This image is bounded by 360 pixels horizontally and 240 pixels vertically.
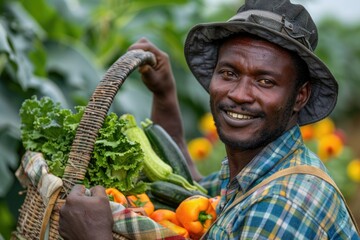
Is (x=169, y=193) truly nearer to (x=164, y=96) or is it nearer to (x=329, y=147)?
(x=164, y=96)

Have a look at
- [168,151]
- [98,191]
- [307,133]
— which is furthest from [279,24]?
[307,133]

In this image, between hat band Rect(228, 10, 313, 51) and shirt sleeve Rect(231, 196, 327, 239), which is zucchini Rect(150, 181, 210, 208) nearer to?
shirt sleeve Rect(231, 196, 327, 239)

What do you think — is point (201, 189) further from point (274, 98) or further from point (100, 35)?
point (100, 35)

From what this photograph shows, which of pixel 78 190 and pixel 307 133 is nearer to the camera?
pixel 78 190

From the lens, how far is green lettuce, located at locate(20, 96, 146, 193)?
3361mm

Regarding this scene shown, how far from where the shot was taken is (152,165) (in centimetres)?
382

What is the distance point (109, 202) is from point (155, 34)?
6311 millimetres

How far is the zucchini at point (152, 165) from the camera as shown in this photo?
3812 mm

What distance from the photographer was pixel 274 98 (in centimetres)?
316

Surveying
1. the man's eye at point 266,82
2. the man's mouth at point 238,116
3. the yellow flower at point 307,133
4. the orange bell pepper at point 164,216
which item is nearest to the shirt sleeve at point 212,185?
the orange bell pepper at point 164,216

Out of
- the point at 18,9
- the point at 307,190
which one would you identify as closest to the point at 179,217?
the point at 307,190

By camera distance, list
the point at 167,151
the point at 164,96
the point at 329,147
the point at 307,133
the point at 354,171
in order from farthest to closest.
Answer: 1. the point at 307,133
2. the point at 354,171
3. the point at 329,147
4. the point at 164,96
5. the point at 167,151

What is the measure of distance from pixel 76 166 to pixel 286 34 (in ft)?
3.22

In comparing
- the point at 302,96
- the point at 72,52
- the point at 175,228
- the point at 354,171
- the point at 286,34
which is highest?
the point at 72,52
